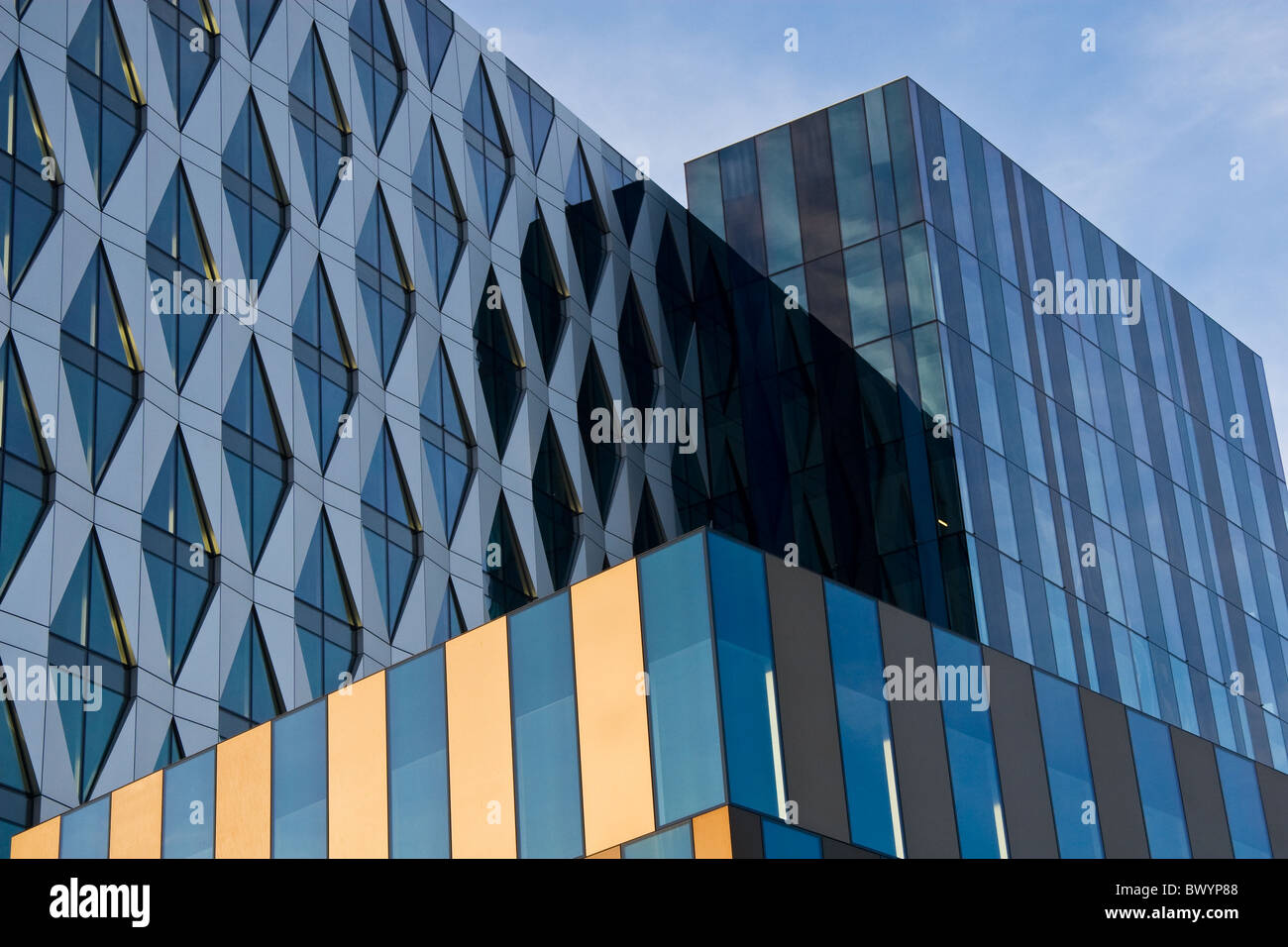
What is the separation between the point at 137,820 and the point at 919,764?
1241cm

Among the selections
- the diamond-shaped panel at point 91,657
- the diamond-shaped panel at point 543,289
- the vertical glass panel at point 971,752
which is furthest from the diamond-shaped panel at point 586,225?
the vertical glass panel at point 971,752

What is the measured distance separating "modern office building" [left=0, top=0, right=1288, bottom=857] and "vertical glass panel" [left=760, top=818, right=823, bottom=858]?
5 centimetres

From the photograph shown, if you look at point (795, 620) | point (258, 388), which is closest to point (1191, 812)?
point (795, 620)

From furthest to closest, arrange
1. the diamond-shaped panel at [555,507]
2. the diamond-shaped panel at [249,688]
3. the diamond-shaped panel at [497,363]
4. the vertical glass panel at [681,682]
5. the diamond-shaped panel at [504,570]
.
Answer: the diamond-shaped panel at [497,363] → the diamond-shaped panel at [555,507] → the diamond-shaped panel at [504,570] → the diamond-shaped panel at [249,688] → the vertical glass panel at [681,682]

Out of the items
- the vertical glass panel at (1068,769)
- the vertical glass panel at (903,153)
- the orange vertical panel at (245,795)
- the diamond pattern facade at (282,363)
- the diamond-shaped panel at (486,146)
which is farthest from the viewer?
the diamond-shaped panel at (486,146)

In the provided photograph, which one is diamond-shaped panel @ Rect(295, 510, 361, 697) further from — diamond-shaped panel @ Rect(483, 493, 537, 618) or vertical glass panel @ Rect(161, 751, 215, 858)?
vertical glass panel @ Rect(161, 751, 215, 858)

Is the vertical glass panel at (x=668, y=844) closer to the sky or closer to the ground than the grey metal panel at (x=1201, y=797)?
closer to the ground

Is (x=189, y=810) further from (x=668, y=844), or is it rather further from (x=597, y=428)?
(x=597, y=428)

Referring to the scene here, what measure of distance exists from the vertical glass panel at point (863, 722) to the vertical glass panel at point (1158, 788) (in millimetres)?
6199

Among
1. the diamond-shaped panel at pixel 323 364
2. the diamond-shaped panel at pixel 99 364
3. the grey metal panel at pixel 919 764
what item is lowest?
the grey metal panel at pixel 919 764

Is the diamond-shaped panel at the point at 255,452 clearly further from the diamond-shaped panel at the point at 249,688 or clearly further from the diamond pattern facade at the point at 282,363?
the diamond-shaped panel at the point at 249,688

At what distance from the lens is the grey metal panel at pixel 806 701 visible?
2339 cm

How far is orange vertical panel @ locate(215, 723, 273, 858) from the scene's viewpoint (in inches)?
1115

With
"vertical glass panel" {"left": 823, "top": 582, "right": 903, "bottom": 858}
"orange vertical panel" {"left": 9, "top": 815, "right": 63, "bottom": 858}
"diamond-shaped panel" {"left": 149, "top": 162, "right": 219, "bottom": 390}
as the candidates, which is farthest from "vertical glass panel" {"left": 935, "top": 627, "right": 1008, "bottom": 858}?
"diamond-shaped panel" {"left": 149, "top": 162, "right": 219, "bottom": 390}
